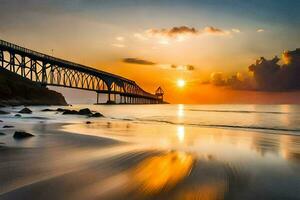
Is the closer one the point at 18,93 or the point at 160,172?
the point at 160,172

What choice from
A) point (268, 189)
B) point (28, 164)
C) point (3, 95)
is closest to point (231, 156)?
point (268, 189)

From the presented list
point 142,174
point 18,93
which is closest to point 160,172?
point 142,174

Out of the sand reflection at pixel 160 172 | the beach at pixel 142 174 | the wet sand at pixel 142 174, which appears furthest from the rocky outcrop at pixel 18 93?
the sand reflection at pixel 160 172

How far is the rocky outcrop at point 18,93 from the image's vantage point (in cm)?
6869

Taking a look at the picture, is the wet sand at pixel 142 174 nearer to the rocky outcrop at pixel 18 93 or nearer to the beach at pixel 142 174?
the beach at pixel 142 174

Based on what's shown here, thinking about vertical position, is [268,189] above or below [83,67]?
below

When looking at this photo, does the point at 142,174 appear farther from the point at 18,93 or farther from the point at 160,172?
the point at 18,93

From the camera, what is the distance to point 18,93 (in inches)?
3031

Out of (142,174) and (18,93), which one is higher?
(18,93)

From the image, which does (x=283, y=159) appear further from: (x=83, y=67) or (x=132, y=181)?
(x=83, y=67)

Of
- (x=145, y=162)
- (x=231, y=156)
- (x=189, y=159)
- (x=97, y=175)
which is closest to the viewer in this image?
(x=97, y=175)

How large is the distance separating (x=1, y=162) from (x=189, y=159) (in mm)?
5787

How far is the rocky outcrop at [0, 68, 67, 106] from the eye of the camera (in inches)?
2704

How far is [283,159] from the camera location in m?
10.4
